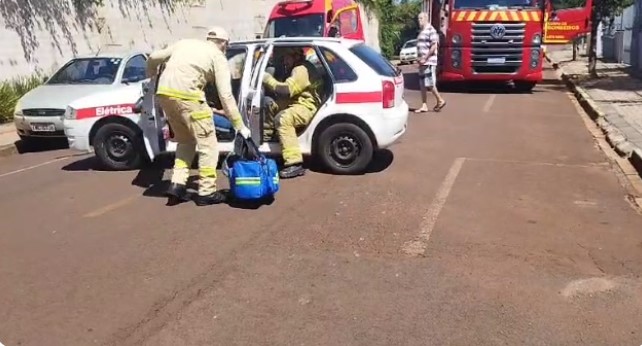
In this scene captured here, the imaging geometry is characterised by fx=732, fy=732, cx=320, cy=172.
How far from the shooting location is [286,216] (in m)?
6.80

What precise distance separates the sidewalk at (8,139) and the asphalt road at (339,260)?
2.94 metres

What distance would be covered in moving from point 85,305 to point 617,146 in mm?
8173

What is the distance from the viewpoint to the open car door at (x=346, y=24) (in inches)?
728

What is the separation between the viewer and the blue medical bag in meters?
6.95

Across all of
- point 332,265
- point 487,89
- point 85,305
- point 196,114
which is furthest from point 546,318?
point 487,89

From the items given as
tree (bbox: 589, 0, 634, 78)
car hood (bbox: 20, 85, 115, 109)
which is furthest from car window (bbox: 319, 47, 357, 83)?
tree (bbox: 589, 0, 634, 78)

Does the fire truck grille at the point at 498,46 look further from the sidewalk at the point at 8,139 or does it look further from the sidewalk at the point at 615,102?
the sidewalk at the point at 8,139

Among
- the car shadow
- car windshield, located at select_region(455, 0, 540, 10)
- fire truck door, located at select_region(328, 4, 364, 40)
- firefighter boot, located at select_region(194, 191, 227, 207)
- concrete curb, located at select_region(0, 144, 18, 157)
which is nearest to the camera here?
firefighter boot, located at select_region(194, 191, 227, 207)

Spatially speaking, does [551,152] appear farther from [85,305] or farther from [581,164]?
[85,305]

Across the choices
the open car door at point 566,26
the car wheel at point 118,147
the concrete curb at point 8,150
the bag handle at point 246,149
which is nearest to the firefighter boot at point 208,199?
the bag handle at point 246,149

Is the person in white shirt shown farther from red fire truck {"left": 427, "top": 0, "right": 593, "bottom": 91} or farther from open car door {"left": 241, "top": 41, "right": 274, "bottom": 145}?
open car door {"left": 241, "top": 41, "right": 274, "bottom": 145}

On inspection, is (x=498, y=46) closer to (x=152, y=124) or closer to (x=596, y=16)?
(x=596, y=16)

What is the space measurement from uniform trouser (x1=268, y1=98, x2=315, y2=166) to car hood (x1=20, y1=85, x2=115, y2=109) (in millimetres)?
4827

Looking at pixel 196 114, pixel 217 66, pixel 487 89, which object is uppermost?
pixel 217 66
